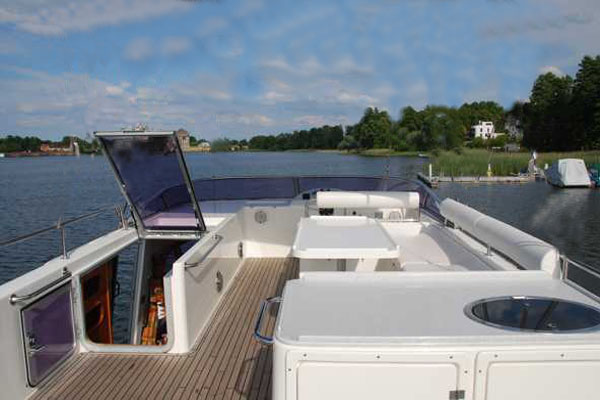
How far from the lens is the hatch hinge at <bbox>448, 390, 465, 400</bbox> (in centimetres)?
189

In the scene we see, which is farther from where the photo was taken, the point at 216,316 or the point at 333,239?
the point at 216,316

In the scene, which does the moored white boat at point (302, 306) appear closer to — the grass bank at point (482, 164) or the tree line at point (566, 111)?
the grass bank at point (482, 164)

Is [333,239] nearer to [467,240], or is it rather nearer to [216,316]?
[216,316]

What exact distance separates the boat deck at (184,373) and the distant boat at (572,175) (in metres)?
38.2

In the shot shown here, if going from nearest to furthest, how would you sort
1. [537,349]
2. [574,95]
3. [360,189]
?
[537,349], [360,189], [574,95]

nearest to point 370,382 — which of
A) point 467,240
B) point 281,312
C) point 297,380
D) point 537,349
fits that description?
point 297,380

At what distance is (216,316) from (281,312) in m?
2.73

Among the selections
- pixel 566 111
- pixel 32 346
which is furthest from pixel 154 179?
pixel 566 111

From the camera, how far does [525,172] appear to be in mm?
42062

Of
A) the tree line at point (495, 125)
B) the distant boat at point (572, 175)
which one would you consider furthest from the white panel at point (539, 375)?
the tree line at point (495, 125)

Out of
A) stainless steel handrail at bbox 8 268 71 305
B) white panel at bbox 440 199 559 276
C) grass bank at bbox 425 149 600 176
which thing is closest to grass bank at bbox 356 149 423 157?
grass bank at bbox 425 149 600 176

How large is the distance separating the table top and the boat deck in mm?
993

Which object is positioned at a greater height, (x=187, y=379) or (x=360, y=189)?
(x=360, y=189)

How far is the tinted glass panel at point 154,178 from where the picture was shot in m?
4.43
